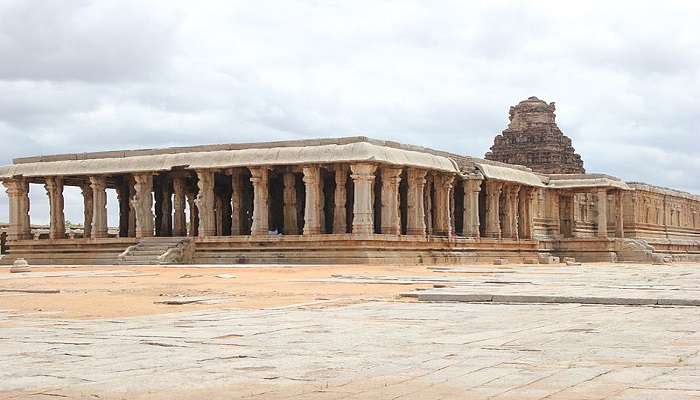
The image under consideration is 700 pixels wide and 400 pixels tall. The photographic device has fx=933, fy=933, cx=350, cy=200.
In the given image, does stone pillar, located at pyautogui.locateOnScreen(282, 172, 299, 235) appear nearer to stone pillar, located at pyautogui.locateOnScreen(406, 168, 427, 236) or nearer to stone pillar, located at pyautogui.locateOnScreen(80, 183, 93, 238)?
stone pillar, located at pyautogui.locateOnScreen(406, 168, 427, 236)

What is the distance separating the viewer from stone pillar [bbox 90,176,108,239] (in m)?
51.4

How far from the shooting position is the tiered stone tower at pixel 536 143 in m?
86.2

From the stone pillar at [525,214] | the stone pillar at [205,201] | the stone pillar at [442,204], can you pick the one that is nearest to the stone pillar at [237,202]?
the stone pillar at [205,201]

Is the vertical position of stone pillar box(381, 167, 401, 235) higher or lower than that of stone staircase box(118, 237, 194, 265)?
higher

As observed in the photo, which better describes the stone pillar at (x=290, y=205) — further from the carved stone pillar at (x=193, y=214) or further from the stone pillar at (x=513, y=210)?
the stone pillar at (x=513, y=210)

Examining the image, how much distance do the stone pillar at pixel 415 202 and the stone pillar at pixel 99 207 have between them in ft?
55.6

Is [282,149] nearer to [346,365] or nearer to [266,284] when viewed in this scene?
[266,284]

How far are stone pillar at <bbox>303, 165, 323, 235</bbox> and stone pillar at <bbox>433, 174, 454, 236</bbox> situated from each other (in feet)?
28.1

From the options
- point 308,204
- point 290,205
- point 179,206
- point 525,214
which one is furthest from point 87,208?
point 525,214

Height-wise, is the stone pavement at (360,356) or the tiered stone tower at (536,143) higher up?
the tiered stone tower at (536,143)

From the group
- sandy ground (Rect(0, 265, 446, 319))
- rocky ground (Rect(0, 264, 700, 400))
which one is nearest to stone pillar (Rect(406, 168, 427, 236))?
sandy ground (Rect(0, 265, 446, 319))

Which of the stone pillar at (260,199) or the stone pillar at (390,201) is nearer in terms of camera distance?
the stone pillar at (390,201)

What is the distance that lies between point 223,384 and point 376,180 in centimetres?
4201

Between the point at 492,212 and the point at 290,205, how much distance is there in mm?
13730
